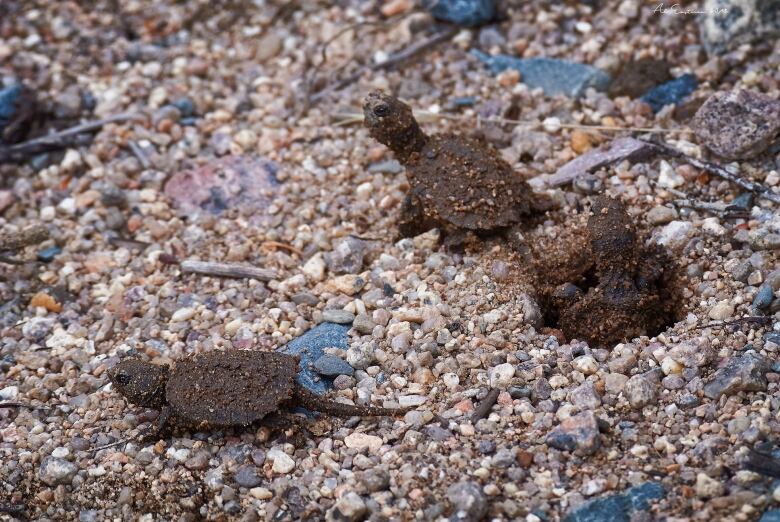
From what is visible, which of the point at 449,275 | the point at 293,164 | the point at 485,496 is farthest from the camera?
the point at 293,164

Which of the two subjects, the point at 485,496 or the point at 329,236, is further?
the point at 329,236

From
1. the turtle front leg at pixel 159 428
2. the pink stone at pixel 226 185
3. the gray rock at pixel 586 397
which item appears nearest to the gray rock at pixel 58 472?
the turtle front leg at pixel 159 428

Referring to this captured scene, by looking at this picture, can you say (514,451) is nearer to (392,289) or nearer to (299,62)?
(392,289)

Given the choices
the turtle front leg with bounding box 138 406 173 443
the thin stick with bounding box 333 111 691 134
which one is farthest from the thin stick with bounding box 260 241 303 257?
the turtle front leg with bounding box 138 406 173 443

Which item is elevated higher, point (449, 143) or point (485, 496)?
point (449, 143)

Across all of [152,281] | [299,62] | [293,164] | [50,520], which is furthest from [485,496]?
[299,62]

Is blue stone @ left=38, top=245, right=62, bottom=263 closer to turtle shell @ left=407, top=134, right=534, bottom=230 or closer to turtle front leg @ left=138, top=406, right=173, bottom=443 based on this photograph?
turtle front leg @ left=138, top=406, right=173, bottom=443
